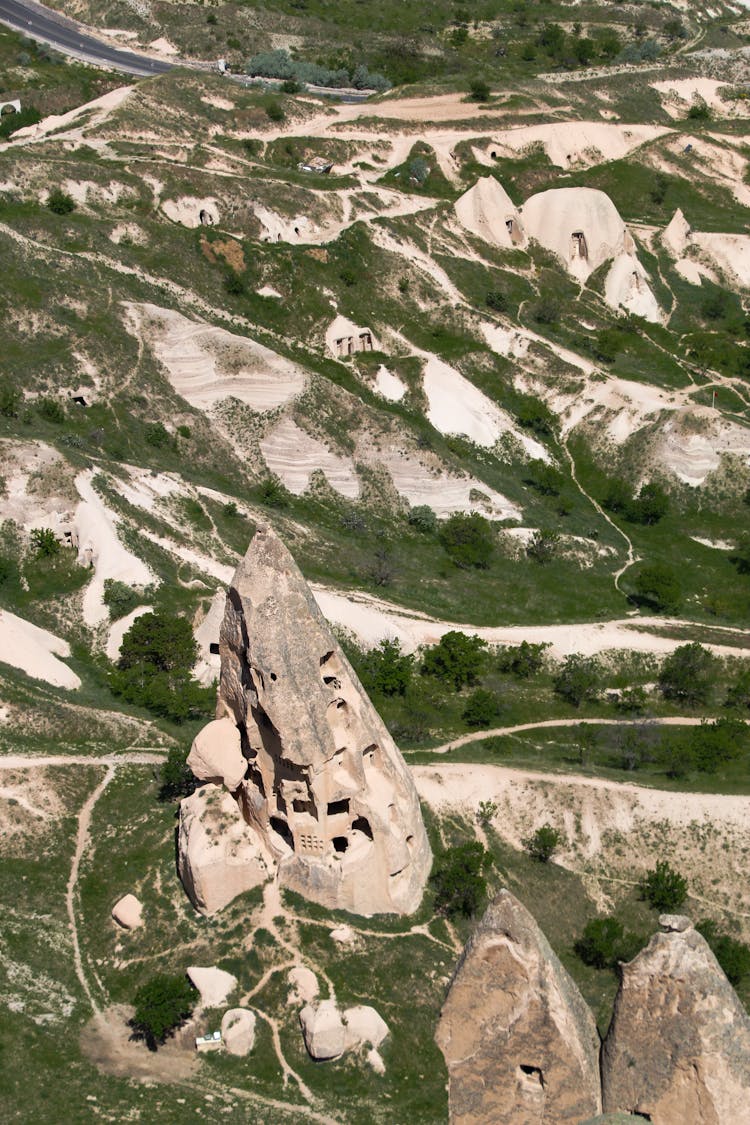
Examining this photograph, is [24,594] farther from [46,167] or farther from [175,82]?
[175,82]

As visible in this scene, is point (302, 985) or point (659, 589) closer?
point (302, 985)

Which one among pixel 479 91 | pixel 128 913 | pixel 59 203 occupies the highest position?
pixel 479 91

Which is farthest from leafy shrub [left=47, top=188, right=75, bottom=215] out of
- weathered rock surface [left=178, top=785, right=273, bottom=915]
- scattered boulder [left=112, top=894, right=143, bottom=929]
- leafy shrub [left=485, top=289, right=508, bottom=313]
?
scattered boulder [left=112, top=894, right=143, bottom=929]

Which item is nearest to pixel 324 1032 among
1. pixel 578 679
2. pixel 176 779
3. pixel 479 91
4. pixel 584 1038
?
pixel 584 1038

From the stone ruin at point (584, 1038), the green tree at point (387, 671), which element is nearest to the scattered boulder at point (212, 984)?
the stone ruin at point (584, 1038)

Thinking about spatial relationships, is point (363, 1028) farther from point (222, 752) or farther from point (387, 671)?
point (387, 671)

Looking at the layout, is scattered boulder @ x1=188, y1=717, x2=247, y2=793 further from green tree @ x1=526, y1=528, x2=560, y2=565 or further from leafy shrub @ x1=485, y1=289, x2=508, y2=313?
leafy shrub @ x1=485, y1=289, x2=508, y2=313

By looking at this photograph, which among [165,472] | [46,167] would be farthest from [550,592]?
[46,167]
